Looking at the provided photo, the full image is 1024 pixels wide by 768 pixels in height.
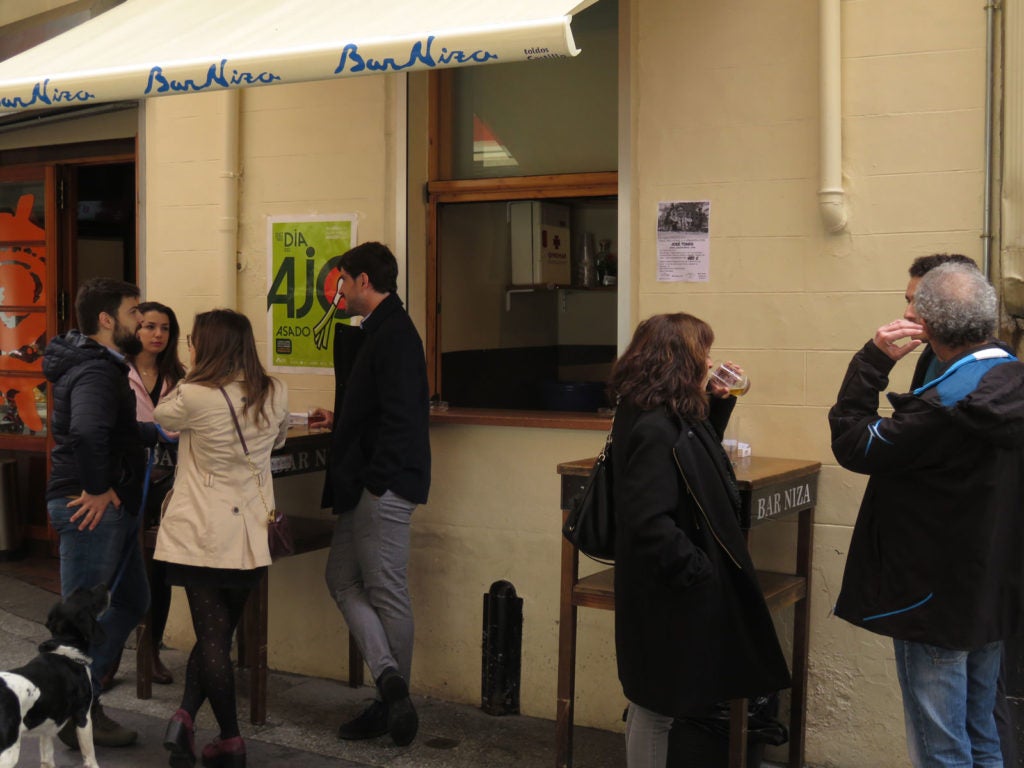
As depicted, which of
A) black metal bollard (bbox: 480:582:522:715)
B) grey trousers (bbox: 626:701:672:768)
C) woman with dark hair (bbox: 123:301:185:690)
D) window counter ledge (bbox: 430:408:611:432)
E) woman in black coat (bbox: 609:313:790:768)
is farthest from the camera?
woman with dark hair (bbox: 123:301:185:690)

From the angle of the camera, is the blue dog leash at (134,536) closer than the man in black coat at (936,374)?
No

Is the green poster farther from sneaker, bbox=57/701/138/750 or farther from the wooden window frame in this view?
sneaker, bbox=57/701/138/750

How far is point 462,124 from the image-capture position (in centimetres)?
573

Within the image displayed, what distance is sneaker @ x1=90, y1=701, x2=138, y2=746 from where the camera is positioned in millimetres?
4762

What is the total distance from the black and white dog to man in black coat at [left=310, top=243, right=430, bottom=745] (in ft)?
3.16

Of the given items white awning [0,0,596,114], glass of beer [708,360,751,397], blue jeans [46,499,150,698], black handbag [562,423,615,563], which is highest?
white awning [0,0,596,114]

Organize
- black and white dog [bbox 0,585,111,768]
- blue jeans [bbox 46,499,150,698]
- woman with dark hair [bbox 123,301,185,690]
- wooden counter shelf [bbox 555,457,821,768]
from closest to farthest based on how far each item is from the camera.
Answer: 1. black and white dog [bbox 0,585,111,768]
2. wooden counter shelf [bbox 555,457,821,768]
3. blue jeans [bbox 46,499,150,698]
4. woman with dark hair [bbox 123,301,185,690]

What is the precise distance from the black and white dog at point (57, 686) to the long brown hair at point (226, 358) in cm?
83

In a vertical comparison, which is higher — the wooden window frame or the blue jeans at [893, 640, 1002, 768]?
the wooden window frame

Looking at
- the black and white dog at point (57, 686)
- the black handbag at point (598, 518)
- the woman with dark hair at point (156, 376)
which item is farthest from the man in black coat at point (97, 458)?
the black handbag at point (598, 518)

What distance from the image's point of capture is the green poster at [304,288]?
5.69m

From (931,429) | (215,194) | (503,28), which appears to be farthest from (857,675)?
(215,194)

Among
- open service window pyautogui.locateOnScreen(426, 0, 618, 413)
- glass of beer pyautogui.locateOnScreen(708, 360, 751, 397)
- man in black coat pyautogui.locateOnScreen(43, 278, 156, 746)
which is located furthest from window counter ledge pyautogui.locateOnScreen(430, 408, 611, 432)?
man in black coat pyautogui.locateOnScreen(43, 278, 156, 746)

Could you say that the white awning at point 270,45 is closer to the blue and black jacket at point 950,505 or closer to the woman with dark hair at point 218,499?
the woman with dark hair at point 218,499
